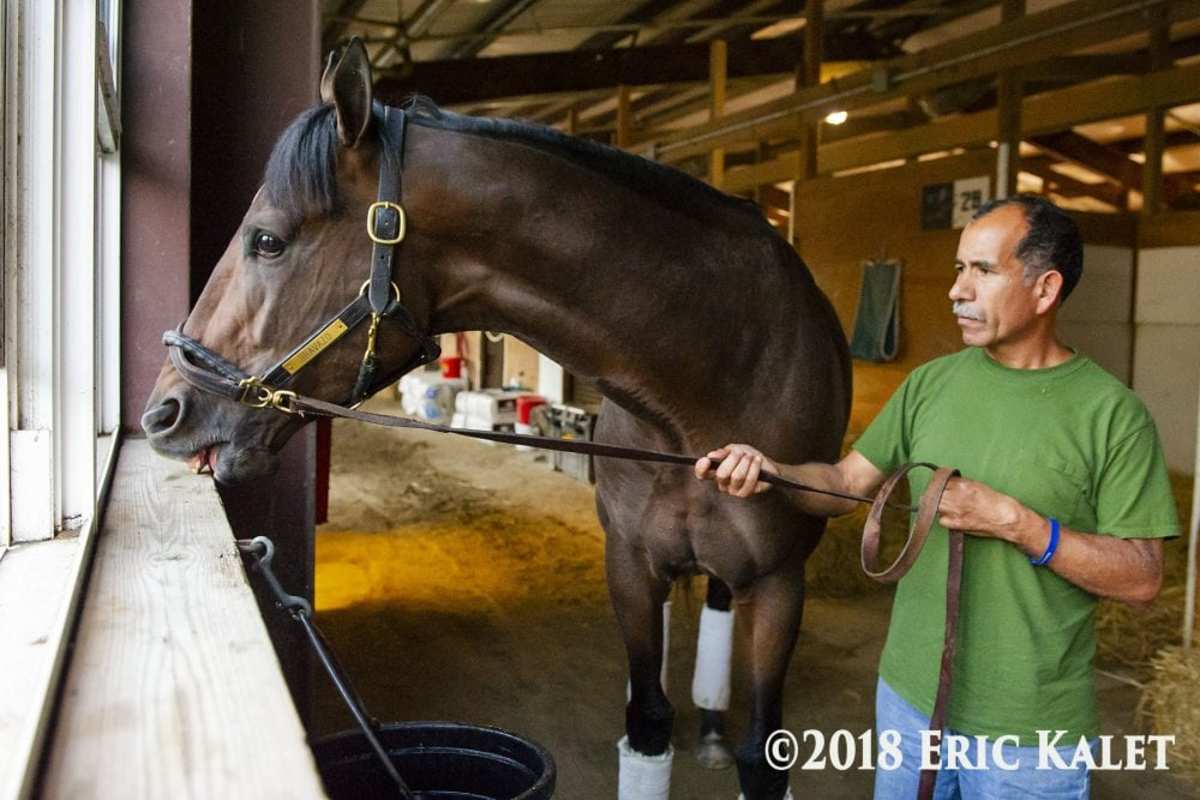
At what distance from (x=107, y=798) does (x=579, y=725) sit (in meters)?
2.67

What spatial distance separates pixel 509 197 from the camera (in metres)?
1.57

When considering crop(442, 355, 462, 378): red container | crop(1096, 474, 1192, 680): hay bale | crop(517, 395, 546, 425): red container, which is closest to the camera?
crop(1096, 474, 1192, 680): hay bale

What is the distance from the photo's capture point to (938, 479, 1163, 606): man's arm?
1339mm

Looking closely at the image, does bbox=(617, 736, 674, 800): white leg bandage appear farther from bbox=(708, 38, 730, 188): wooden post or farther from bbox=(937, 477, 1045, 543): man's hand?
bbox=(708, 38, 730, 188): wooden post

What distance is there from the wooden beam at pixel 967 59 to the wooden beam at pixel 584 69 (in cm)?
90

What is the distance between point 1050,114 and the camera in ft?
18.2

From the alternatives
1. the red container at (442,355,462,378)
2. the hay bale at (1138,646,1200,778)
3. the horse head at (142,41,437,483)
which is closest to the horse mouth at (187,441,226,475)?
the horse head at (142,41,437,483)

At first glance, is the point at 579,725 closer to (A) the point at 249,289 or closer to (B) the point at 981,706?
(B) the point at 981,706

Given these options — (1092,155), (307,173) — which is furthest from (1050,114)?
(307,173)

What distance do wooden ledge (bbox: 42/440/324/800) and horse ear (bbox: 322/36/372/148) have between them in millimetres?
670

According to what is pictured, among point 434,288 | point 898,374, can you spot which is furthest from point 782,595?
point 898,374

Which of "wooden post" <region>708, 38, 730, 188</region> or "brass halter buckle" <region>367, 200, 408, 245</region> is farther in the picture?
"wooden post" <region>708, 38, 730, 188</region>

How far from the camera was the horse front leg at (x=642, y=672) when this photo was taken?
228 cm

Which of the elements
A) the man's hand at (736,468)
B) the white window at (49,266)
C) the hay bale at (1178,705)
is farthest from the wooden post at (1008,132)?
the white window at (49,266)
